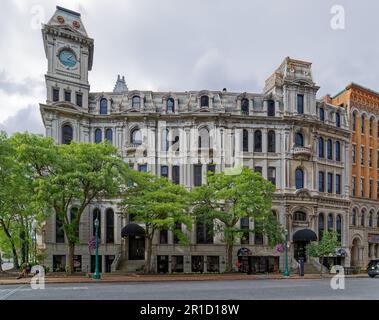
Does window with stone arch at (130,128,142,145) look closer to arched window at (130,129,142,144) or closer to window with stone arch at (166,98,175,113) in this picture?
arched window at (130,129,142,144)

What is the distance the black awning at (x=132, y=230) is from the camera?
146 feet

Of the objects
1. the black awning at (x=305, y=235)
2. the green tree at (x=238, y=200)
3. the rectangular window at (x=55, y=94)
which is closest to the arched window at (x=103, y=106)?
the rectangular window at (x=55, y=94)

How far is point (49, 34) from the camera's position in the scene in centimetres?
4731

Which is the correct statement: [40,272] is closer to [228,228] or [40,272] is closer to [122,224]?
[122,224]

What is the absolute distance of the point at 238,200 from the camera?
133 feet

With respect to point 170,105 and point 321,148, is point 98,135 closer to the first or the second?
point 170,105

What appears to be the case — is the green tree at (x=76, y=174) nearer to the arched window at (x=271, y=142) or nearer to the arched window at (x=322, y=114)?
the arched window at (x=271, y=142)

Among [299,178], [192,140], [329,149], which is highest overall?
[192,140]

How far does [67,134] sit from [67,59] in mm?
8085

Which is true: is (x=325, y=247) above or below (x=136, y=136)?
below

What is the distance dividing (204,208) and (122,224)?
1056 cm

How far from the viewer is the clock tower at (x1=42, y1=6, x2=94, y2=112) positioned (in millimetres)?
47375

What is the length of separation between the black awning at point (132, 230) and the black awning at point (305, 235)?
16.7 metres

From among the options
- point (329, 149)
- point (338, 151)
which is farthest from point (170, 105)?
point (338, 151)
